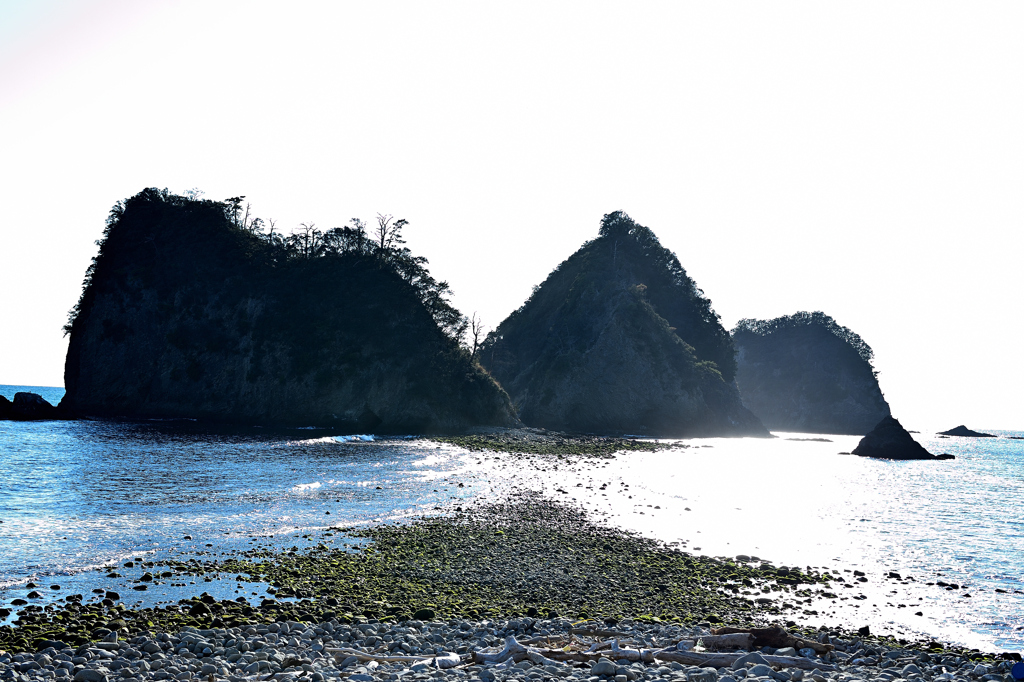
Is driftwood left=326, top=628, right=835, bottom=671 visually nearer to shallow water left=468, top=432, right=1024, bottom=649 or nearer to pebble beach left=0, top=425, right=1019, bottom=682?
pebble beach left=0, top=425, right=1019, bottom=682

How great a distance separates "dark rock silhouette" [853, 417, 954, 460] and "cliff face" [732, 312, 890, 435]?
7953 cm

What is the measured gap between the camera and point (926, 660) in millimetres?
9547

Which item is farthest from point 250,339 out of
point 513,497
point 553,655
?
point 553,655

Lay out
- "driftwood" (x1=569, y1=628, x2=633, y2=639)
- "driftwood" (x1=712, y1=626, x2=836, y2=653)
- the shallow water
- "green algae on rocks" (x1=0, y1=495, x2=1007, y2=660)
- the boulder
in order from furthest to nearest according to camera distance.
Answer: the boulder < the shallow water < "green algae on rocks" (x1=0, y1=495, x2=1007, y2=660) < "driftwood" (x1=569, y1=628, x2=633, y2=639) < "driftwood" (x1=712, y1=626, x2=836, y2=653)

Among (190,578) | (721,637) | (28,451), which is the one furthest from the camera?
(28,451)

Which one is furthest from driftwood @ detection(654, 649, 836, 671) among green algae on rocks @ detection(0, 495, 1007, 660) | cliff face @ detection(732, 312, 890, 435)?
cliff face @ detection(732, 312, 890, 435)

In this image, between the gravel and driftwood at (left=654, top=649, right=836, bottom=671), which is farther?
driftwood at (left=654, top=649, right=836, bottom=671)

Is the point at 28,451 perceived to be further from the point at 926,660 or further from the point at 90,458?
the point at 926,660

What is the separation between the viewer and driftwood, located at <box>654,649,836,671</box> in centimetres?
821

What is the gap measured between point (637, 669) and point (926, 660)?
5618mm

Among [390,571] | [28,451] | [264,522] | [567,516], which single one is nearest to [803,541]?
[567,516]

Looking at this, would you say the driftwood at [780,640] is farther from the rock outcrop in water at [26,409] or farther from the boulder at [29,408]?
the boulder at [29,408]

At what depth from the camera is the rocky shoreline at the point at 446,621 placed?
789 centimetres

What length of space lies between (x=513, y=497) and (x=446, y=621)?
53.3 ft
